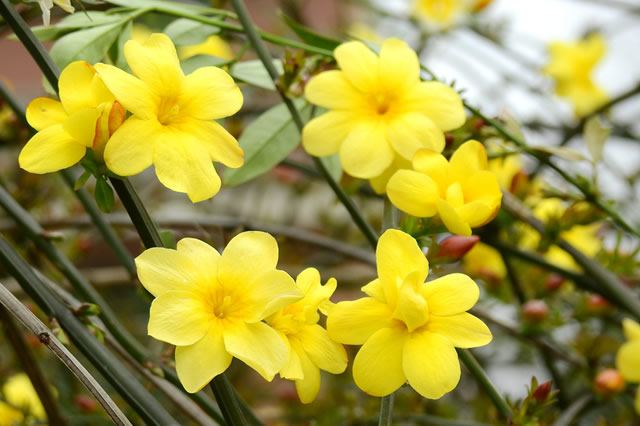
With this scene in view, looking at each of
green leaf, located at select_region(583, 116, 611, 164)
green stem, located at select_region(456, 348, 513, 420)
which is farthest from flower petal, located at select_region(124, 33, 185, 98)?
green leaf, located at select_region(583, 116, 611, 164)

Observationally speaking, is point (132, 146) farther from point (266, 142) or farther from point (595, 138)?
point (595, 138)

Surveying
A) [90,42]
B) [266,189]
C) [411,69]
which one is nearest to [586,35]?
[266,189]

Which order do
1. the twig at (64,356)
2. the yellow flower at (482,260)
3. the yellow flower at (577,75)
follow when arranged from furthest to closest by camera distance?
the yellow flower at (577,75) < the yellow flower at (482,260) < the twig at (64,356)

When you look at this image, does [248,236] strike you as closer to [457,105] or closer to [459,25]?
[457,105]

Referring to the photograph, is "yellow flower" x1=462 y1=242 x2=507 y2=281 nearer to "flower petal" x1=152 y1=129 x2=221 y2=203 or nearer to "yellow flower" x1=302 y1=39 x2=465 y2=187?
"yellow flower" x1=302 y1=39 x2=465 y2=187

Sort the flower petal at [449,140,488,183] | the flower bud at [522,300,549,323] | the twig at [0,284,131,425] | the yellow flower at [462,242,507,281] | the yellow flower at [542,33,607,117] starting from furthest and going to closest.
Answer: the yellow flower at [542,33,607,117]
the yellow flower at [462,242,507,281]
the flower bud at [522,300,549,323]
the flower petal at [449,140,488,183]
the twig at [0,284,131,425]

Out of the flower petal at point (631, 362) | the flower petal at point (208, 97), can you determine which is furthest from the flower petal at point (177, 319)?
the flower petal at point (631, 362)

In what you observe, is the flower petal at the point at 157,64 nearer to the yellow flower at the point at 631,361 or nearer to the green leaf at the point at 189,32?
the green leaf at the point at 189,32
